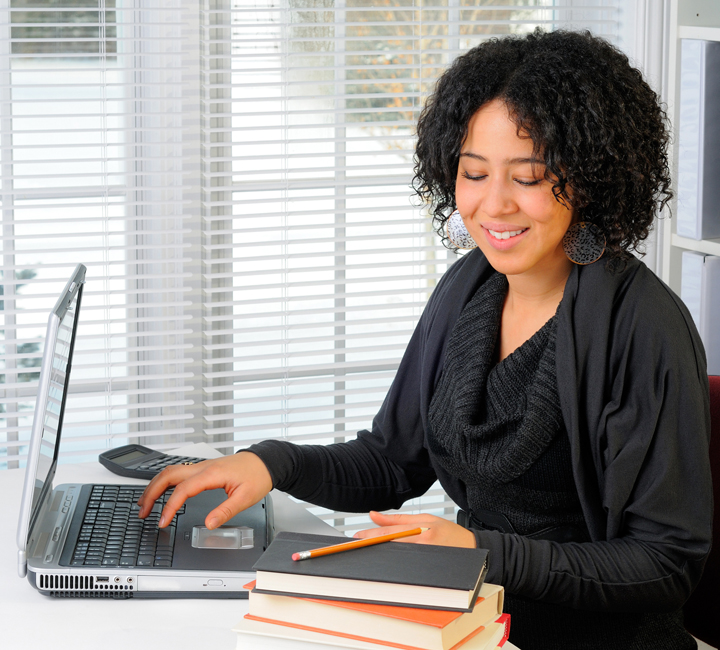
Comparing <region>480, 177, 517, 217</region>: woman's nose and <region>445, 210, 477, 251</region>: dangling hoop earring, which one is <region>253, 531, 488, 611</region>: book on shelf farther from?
<region>445, 210, 477, 251</region>: dangling hoop earring

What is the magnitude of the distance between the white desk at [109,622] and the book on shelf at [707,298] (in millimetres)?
1082

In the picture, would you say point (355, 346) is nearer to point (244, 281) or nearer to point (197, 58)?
point (244, 281)

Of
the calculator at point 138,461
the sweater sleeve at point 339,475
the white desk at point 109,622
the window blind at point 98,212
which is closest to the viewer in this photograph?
the white desk at point 109,622

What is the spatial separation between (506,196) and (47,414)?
0.66 meters

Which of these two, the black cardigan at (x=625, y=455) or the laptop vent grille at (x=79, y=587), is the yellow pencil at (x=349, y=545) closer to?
the black cardigan at (x=625, y=455)

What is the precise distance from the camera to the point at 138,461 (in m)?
1.51

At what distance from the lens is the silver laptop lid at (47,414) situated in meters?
1.01

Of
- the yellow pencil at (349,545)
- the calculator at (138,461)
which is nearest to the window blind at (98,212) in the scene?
the calculator at (138,461)

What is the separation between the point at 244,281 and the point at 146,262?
265mm

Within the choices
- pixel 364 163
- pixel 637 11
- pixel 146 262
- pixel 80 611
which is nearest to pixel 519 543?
pixel 80 611

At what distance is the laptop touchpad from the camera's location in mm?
1164

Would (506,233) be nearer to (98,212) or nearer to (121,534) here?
(121,534)

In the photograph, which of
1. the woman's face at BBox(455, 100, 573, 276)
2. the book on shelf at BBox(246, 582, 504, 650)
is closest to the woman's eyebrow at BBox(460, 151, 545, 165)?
the woman's face at BBox(455, 100, 573, 276)

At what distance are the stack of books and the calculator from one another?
0.64 metres
